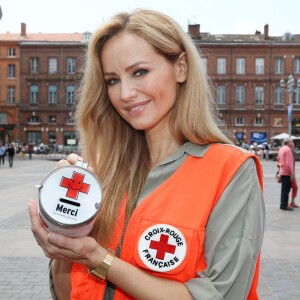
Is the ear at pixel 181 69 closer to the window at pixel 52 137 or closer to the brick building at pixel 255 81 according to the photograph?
the brick building at pixel 255 81

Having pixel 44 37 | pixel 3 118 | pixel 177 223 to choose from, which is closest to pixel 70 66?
pixel 44 37

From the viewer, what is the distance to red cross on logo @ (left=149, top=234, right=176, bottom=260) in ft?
4.70

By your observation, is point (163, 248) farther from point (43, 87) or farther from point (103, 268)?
point (43, 87)

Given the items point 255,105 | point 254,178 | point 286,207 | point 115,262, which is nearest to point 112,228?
point 115,262

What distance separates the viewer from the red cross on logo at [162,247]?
4.70 ft

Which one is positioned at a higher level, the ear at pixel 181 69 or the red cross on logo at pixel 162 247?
the ear at pixel 181 69

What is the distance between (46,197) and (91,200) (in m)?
0.12

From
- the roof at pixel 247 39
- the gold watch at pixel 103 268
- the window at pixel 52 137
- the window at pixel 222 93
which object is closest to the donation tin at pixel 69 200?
the gold watch at pixel 103 268

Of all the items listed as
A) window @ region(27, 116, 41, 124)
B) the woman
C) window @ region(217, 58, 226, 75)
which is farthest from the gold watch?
window @ region(27, 116, 41, 124)

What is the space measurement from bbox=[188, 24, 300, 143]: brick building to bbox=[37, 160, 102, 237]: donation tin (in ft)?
173

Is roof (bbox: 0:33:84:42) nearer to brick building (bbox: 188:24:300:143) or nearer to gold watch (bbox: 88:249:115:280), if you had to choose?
brick building (bbox: 188:24:300:143)

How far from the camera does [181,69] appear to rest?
171cm

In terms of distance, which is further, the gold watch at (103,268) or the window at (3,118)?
the window at (3,118)

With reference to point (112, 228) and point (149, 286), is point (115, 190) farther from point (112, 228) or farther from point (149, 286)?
point (149, 286)
